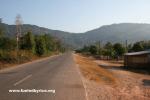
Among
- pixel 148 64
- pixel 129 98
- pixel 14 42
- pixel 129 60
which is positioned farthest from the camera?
pixel 14 42

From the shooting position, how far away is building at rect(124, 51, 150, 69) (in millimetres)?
44875

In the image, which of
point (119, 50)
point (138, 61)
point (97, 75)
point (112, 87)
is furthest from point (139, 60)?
point (119, 50)

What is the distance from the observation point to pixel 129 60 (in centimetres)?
5175

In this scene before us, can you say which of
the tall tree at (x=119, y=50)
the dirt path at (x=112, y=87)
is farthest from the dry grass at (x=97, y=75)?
the tall tree at (x=119, y=50)

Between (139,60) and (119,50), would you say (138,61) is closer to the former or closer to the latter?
(139,60)

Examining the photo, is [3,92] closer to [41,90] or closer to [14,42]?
[41,90]

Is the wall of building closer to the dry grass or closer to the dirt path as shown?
the dry grass

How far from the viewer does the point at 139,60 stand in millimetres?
47219

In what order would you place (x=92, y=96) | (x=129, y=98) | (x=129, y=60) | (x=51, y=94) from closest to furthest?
1. (x=51, y=94)
2. (x=92, y=96)
3. (x=129, y=98)
4. (x=129, y=60)

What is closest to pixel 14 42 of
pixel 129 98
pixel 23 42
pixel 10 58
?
pixel 23 42

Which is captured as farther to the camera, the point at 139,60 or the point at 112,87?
the point at 139,60

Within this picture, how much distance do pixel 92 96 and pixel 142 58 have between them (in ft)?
116

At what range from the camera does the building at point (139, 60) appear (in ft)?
147

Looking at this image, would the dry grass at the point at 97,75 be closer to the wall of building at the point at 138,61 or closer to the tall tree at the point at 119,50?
the wall of building at the point at 138,61
